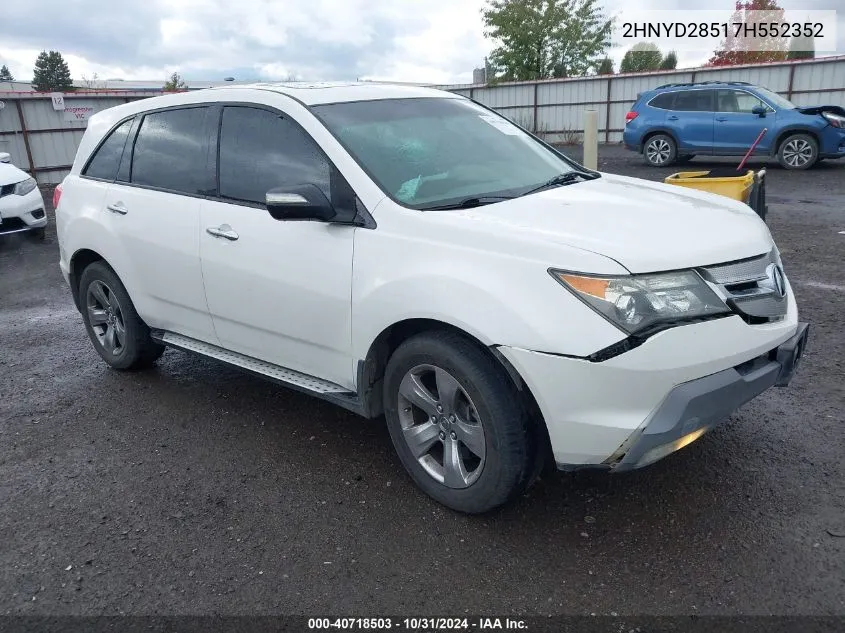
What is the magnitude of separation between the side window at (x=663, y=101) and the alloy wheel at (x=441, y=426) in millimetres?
14576

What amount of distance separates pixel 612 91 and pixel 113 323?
21203 millimetres

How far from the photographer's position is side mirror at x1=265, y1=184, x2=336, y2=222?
3.26m

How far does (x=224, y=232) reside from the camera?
152 inches

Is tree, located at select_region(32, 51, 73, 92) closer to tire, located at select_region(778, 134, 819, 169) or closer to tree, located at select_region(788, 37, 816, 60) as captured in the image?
tree, located at select_region(788, 37, 816, 60)

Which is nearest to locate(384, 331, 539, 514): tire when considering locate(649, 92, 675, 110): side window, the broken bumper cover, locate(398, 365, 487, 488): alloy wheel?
locate(398, 365, 487, 488): alloy wheel

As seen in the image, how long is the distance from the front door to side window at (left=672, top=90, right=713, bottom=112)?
13611mm

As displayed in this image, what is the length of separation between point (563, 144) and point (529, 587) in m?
22.6

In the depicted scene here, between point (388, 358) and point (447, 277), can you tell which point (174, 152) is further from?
point (447, 277)

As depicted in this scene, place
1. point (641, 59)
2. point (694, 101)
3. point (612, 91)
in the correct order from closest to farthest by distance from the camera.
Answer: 1. point (694, 101)
2. point (612, 91)
3. point (641, 59)

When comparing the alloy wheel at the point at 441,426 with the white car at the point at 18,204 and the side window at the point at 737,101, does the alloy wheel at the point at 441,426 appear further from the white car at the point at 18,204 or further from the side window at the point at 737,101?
the side window at the point at 737,101

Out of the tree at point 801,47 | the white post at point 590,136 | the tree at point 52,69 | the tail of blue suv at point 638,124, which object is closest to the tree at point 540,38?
the tree at point 801,47

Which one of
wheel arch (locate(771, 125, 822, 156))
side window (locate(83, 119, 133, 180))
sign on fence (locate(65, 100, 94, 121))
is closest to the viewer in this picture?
side window (locate(83, 119, 133, 180))

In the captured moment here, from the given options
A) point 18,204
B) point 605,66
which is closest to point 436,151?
point 18,204

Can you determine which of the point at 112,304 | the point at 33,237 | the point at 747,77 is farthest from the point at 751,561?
the point at 747,77
